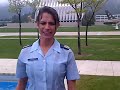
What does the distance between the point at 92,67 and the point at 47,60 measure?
867cm

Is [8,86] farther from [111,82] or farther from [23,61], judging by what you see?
[23,61]

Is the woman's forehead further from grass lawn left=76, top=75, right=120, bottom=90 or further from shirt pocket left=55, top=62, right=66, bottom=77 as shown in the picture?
grass lawn left=76, top=75, right=120, bottom=90

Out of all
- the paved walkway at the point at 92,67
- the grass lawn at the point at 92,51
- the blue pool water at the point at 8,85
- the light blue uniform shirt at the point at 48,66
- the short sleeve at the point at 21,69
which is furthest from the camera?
the grass lawn at the point at 92,51

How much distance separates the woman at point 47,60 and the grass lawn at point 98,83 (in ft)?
18.1

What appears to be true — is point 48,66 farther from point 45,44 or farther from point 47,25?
point 47,25

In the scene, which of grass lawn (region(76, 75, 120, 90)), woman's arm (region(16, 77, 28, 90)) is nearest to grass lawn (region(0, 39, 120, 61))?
grass lawn (region(76, 75, 120, 90))

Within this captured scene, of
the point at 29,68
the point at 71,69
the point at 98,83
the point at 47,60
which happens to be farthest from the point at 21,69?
the point at 98,83

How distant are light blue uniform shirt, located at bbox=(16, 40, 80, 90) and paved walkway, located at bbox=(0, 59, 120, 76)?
24.1 ft

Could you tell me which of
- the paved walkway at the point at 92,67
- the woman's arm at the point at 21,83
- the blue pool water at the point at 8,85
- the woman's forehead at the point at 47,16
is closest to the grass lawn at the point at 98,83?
the paved walkway at the point at 92,67

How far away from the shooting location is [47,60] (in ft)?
6.71

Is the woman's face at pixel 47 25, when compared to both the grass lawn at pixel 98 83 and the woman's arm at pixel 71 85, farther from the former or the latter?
the grass lawn at pixel 98 83

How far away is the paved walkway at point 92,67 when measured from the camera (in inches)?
376

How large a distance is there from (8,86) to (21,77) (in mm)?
6888

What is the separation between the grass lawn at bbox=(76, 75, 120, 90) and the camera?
7.53 m
